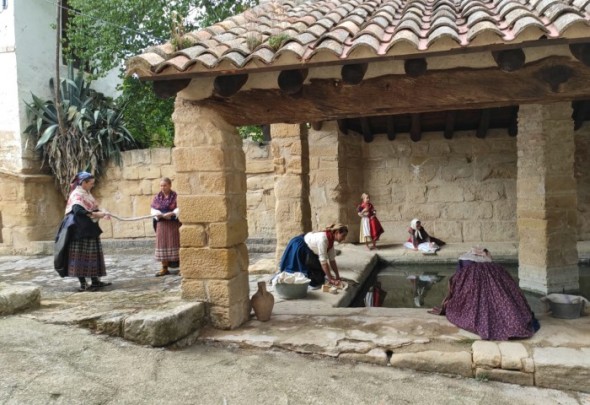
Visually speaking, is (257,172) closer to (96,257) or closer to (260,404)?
(96,257)

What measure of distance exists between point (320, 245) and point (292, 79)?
2493 mm

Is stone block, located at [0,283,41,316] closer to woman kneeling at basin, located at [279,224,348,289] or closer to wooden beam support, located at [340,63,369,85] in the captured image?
woman kneeling at basin, located at [279,224,348,289]

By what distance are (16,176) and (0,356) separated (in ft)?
24.9

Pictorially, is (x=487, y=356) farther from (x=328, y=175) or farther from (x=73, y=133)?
(x=73, y=133)

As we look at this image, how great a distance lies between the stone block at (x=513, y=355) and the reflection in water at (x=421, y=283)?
2652mm

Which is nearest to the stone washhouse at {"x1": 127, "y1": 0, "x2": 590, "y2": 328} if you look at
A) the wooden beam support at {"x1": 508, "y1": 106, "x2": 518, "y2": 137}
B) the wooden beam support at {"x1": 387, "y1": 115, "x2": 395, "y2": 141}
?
the wooden beam support at {"x1": 387, "y1": 115, "x2": 395, "y2": 141}

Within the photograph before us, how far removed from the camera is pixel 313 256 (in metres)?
5.81

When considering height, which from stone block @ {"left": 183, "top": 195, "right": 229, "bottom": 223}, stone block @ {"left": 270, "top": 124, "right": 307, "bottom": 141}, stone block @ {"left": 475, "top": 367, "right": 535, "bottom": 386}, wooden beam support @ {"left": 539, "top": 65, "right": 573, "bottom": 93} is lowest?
stone block @ {"left": 475, "top": 367, "right": 535, "bottom": 386}

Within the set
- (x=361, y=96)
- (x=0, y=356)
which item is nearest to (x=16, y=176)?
(x=0, y=356)

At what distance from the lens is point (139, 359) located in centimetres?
325

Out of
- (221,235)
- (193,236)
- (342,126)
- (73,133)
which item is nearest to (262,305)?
(221,235)

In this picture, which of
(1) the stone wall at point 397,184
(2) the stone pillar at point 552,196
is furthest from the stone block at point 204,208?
(1) the stone wall at point 397,184

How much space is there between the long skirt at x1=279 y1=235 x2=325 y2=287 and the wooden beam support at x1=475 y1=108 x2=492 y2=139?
5.15 meters

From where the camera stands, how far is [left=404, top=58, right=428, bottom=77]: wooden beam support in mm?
3270
